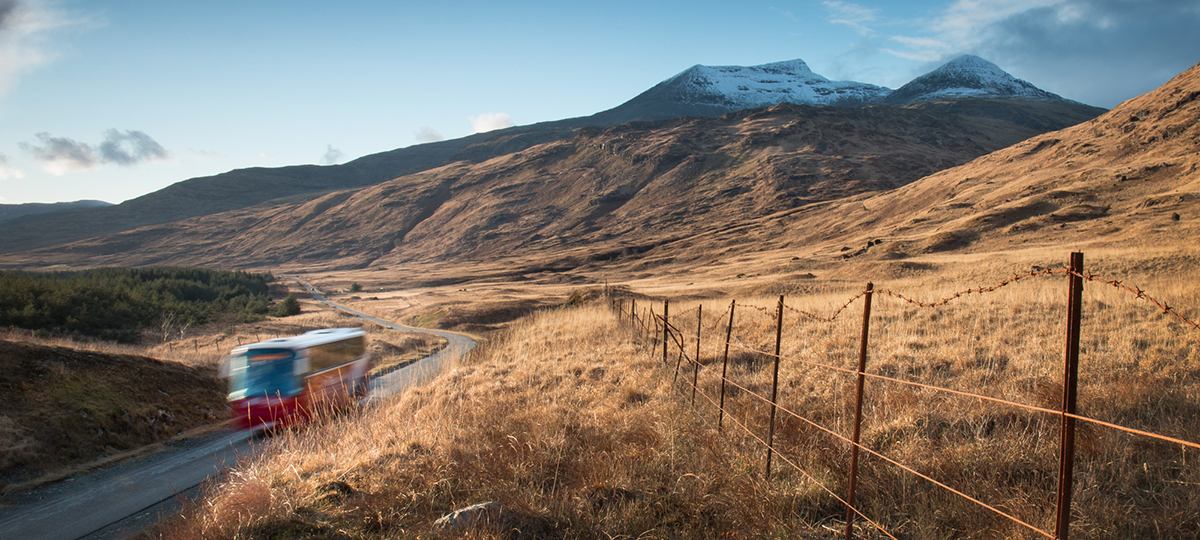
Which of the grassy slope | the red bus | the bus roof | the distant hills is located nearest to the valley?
the red bus

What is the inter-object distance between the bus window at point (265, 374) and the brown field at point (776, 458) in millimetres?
2558

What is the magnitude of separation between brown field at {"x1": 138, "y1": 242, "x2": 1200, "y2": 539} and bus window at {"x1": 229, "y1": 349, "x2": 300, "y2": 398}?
256 cm

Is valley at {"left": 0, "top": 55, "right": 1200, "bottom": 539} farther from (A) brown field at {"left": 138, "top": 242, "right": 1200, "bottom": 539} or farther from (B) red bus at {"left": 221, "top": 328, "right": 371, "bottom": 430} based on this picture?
(B) red bus at {"left": 221, "top": 328, "right": 371, "bottom": 430}

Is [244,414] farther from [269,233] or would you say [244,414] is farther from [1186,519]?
[269,233]

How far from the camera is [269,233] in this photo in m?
130

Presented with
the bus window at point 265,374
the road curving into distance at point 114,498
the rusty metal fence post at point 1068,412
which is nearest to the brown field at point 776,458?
the rusty metal fence post at point 1068,412

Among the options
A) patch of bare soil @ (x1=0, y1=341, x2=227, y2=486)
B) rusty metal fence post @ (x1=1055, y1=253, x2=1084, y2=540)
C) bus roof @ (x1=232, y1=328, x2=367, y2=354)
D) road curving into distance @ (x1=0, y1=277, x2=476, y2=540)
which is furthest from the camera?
bus roof @ (x1=232, y1=328, x2=367, y2=354)

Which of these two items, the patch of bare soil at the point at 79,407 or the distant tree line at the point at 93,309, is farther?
the distant tree line at the point at 93,309

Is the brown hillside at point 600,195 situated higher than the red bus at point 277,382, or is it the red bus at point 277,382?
the brown hillside at point 600,195

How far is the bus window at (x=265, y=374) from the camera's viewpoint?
966 centimetres

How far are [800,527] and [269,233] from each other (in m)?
149

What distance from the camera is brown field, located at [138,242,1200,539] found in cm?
443

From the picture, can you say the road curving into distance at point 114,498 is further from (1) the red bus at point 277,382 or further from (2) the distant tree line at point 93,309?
(2) the distant tree line at point 93,309

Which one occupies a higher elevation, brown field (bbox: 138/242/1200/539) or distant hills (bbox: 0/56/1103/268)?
distant hills (bbox: 0/56/1103/268)
